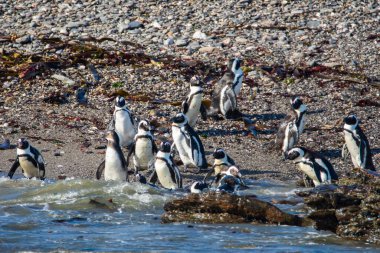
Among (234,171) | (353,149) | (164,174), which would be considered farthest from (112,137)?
(353,149)

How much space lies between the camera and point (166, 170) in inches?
457

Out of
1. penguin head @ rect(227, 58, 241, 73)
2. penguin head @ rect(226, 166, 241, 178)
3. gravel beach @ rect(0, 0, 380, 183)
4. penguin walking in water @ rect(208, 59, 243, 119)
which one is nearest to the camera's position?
penguin head @ rect(226, 166, 241, 178)

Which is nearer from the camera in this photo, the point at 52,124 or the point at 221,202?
the point at 221,202

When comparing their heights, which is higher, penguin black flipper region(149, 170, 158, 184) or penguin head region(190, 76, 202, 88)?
penguin head region(190, 76, 202, 88)

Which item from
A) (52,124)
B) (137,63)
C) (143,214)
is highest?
(137,63)

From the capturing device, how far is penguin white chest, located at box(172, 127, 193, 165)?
12305 mm

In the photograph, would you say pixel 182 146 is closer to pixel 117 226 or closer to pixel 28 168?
pixel 28 168

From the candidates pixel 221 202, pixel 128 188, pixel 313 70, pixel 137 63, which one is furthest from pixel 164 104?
pixel 221 202

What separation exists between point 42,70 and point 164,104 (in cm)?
205

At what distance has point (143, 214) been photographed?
10414 mm

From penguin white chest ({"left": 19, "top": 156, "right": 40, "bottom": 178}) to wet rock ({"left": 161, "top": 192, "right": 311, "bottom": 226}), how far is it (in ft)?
8.70

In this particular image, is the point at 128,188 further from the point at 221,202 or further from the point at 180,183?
the point at 221,202

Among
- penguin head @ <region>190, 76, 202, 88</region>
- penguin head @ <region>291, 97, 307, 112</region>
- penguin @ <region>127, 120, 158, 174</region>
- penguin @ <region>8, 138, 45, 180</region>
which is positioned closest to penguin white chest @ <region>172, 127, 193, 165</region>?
penguin @ <region>127, 120, 158, 174</region>

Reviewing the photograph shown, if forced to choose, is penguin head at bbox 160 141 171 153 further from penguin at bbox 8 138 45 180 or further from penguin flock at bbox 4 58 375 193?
penguin at bbox 8 138 45 180
